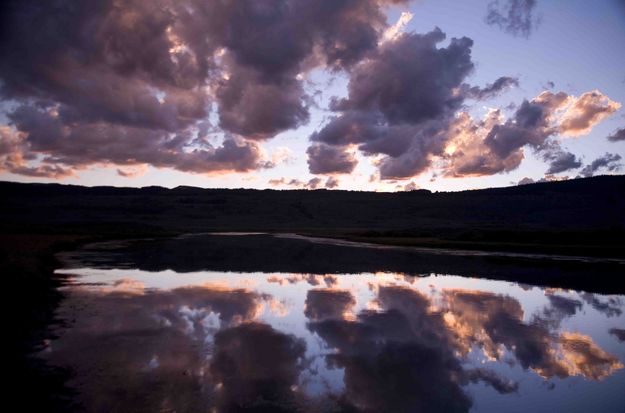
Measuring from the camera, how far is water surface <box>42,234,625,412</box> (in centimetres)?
841

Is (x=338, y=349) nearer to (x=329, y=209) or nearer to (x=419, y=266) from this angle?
(x=419, y=266)

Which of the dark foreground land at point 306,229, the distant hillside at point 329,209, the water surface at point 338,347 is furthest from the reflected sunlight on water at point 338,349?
the distant hillside at point 329,209

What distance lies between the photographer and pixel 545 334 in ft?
43.0

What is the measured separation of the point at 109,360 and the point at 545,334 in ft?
34.1

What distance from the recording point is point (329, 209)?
14150cm

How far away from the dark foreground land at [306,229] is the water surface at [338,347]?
1.34m

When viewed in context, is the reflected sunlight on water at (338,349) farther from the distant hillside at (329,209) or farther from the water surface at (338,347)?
the distant hillside at (329,209)

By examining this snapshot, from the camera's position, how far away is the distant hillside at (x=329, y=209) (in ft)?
358

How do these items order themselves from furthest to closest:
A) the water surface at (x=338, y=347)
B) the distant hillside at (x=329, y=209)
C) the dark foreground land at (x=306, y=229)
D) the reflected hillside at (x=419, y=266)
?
the distant hillside at (x=329, y=209)
the reflected hillside at (x=419, y=266)
the dark foreground land at (x=306, y=229)
the water surface at (x=338, y=347)

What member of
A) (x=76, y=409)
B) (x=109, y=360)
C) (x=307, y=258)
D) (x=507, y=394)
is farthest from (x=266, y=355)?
(x=307, y=258)

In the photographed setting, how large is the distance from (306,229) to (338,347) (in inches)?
3539

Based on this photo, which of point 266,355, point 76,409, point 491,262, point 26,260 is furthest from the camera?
point 491,262

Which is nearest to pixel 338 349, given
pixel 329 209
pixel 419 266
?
pixel 419 266

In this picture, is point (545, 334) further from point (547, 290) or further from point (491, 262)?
point (491, 262)
